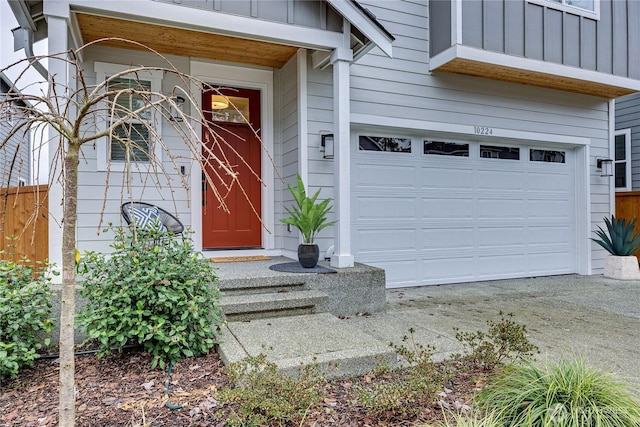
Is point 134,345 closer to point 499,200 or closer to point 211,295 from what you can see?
point 211,295

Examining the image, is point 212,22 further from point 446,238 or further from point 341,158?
point 446,238

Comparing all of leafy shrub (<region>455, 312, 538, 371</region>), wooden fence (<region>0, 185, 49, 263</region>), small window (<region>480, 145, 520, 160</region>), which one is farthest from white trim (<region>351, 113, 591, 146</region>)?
wooden fence (<region>0, 185, 49, 263</region>)

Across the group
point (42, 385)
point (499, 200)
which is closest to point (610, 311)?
point (499, 200)

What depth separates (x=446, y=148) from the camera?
620 cm

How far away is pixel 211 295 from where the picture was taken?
2852 mm

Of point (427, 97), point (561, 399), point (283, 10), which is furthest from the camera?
point (427, 97)

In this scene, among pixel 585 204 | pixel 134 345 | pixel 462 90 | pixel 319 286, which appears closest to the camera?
pixel 134 345

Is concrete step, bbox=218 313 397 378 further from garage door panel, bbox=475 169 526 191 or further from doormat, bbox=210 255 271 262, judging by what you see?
garage door panel, bbox=475 169 526 191

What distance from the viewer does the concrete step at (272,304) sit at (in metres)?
3.45

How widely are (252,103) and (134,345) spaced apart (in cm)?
358

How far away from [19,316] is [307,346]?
183cm

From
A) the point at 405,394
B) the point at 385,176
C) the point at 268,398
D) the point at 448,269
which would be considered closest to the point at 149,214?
the point at 268,398

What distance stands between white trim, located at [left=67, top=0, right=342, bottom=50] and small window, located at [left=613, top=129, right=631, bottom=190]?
8.02 meters

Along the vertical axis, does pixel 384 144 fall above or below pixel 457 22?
below
